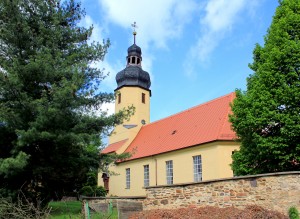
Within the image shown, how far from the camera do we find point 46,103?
485 inches

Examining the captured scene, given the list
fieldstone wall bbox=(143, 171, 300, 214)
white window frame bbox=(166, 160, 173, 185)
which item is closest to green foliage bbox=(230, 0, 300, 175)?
fieldstone wall bbox=(143, 171, 300, 214)

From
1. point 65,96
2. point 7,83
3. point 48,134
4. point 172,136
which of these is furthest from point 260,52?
point 172,136

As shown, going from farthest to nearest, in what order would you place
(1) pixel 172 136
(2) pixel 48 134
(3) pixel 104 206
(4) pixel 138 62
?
(4) pixel 138 62, (1) pixel 172 136, (3) pixel 104 206, (2) pixel 48 134

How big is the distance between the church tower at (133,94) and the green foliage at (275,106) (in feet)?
64.9

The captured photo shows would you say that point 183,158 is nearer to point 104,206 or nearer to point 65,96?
point 104,206

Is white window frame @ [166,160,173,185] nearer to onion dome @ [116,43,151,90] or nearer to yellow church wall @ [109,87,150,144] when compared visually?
yellow church wall @ [109,87,150,144]

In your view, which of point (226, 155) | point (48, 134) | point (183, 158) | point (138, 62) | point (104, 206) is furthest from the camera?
point (138, 62)

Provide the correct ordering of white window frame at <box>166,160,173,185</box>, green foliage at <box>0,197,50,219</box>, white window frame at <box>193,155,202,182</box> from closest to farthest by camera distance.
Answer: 1. green foliage at <box>0,197,50,219</box>
2. white window frame at <box>193,155,202,182</box>
3. white window frame at <box>166,160,173,185</box>

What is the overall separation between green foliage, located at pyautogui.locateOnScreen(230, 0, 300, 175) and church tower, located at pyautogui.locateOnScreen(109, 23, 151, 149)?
1978 centimetres

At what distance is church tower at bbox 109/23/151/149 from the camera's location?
33375mm

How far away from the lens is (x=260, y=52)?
46.8ft

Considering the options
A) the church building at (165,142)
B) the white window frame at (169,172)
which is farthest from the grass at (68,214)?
the white window frame at (169,172)

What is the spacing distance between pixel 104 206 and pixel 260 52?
28.9 ft

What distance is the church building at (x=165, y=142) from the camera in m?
20.8
